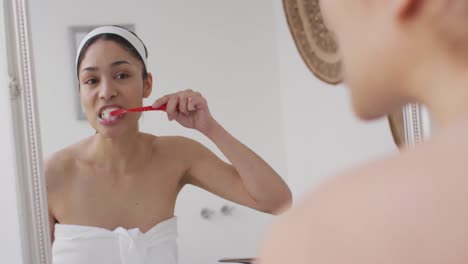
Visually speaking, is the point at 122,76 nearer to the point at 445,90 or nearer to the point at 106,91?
the point at 106,91

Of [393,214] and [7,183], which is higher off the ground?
[7,183]

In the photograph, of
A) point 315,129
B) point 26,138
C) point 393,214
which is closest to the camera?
point 393,214

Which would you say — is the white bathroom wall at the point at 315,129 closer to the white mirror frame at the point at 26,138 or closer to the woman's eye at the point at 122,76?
the woman's eye at the point at 122,76

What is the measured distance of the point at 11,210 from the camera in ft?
3.39

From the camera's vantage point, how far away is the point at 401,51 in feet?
0.83

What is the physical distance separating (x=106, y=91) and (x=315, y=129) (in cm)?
27

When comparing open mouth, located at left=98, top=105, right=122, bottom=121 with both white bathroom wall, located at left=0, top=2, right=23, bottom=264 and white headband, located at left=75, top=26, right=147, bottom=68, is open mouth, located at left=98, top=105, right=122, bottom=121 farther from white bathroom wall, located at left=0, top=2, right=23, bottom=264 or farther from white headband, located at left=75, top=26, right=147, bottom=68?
white bathroom wall, located at left=0, top=2, right=23, bottom=264

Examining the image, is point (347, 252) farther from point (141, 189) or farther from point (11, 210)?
point (11, 210)

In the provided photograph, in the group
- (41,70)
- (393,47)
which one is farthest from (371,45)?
(41,70)

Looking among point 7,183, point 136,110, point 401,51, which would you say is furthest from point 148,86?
point 401,51

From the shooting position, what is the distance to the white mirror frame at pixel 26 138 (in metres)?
0.98

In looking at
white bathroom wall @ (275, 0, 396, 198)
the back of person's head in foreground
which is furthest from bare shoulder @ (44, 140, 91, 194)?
the back of person's head in foreground

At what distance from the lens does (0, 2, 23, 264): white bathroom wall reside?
3.34ft

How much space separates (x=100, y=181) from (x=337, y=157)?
31 cm
